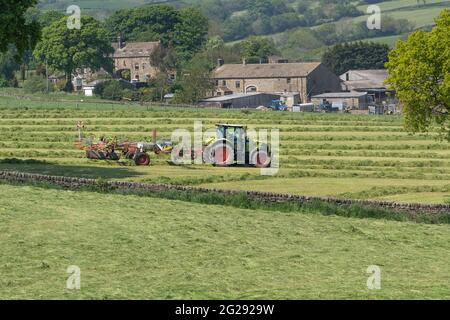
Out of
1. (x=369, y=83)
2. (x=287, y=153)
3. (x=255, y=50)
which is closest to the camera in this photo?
(x=287, y=153)

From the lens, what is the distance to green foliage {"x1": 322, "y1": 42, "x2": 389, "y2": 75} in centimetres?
19025

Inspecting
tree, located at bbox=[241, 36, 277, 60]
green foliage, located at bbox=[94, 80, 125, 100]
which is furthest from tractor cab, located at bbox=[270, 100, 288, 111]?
tree, located at bbox=[241, 36, 277, 60]

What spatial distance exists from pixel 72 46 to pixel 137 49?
29.5 metres

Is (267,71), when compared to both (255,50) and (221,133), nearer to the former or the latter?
(255,50)

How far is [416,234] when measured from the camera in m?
30.0

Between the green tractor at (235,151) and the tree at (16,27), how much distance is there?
39.9ft

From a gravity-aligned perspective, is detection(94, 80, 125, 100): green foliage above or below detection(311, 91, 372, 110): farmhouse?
above

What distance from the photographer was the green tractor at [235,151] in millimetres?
55312

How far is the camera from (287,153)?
63.5m

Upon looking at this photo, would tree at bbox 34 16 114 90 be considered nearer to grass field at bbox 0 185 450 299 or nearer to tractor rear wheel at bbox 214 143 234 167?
tractor rear wheel at bbox 214 143 234 167

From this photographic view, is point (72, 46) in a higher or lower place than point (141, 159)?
higher

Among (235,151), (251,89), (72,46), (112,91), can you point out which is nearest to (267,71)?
(251,89)

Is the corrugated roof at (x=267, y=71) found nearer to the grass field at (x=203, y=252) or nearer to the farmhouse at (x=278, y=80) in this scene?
the farmhouse at (x=278, y=80)
